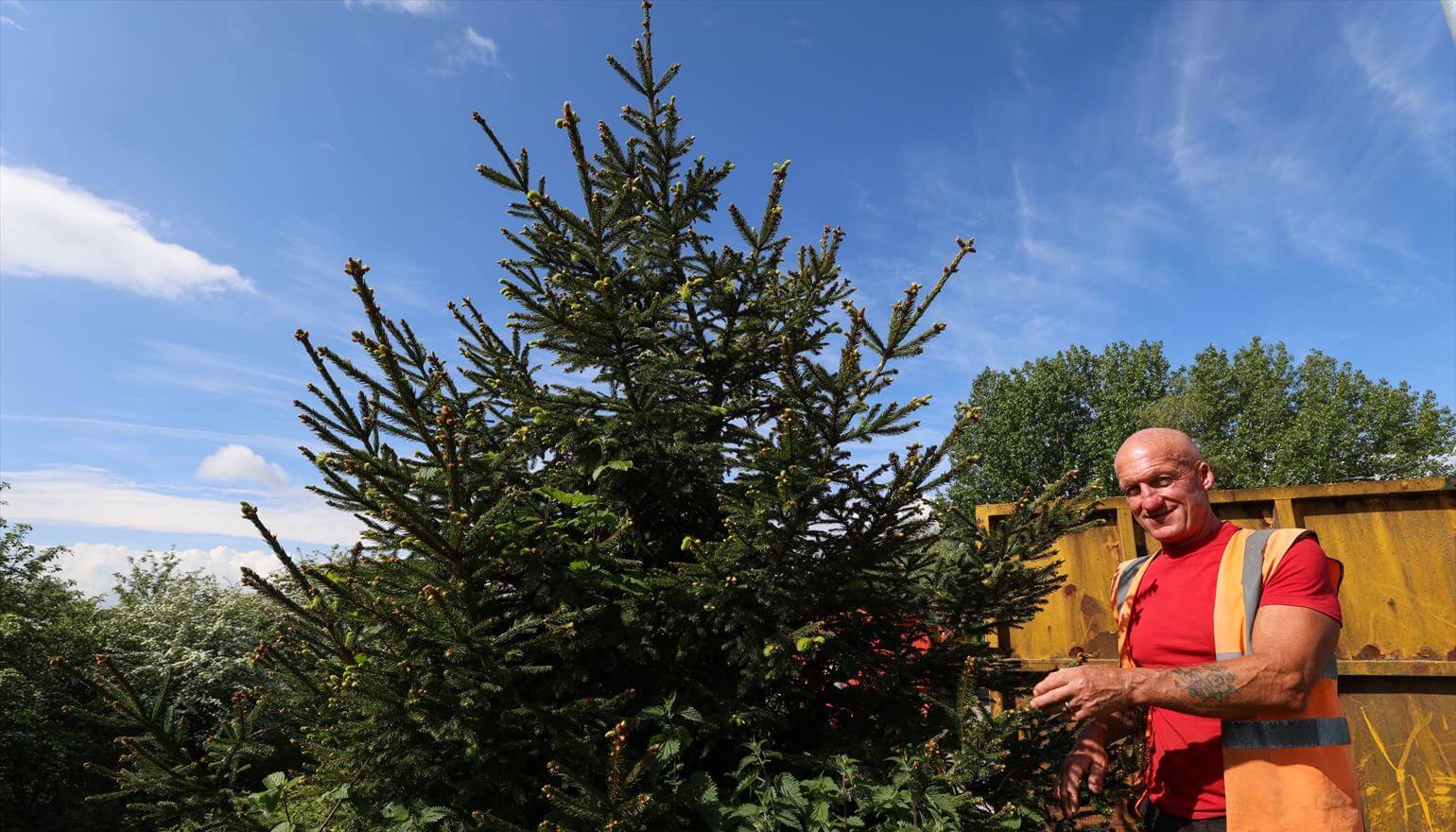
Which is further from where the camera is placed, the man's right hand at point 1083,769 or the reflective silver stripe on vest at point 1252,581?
the man's right hand at point 1083,769

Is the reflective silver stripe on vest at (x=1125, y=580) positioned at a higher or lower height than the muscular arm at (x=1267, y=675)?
higher

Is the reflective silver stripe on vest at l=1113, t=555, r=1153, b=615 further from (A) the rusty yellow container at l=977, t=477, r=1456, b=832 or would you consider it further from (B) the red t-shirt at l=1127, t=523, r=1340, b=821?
(A) the rusty yellow container at l=977, t=477, r=1456, b=832

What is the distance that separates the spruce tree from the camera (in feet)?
7.86

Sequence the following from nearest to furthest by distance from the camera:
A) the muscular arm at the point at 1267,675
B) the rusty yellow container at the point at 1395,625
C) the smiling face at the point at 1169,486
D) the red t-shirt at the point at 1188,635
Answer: the muscular arm at the point at 1267,675, the red t-shirt at the point at 1188,635, the smiling face at the point at 1169,486, the rusty yellow container at the point at 1395,625

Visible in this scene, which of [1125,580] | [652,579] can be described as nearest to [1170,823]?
[1125,580]

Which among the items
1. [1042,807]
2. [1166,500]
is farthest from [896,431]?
[1042,807]

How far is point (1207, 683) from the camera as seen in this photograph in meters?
1.98

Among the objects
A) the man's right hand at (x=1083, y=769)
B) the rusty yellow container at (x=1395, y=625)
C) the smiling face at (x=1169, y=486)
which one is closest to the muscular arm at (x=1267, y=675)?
the smiling face at (x=1169, y=486)

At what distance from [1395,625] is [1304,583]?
362cm

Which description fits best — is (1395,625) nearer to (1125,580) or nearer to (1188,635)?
Result: (1125,580)

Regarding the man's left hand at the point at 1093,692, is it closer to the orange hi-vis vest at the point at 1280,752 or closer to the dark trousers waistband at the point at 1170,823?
the orange hi-vis vest at the point at 1280,752

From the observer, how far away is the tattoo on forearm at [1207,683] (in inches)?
77.4

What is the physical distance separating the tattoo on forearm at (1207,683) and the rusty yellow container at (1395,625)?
A: 2694mm

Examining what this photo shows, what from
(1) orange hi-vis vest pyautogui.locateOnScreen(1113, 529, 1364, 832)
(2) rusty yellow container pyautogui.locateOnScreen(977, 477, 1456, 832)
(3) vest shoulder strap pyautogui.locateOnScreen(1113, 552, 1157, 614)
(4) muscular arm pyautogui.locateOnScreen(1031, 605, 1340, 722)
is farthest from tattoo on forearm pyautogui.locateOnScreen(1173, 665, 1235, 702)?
(2) rusty yellow container pyautogui.locateOnScreen(977, 477, 1456, 832)
